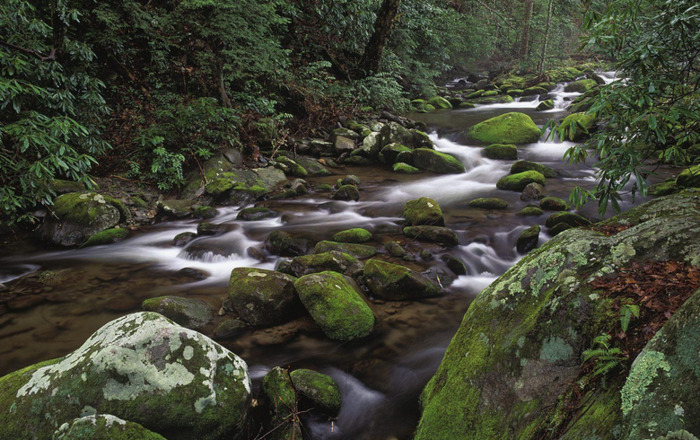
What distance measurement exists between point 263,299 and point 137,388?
193 cm

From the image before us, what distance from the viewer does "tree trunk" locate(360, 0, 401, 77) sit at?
13.5m

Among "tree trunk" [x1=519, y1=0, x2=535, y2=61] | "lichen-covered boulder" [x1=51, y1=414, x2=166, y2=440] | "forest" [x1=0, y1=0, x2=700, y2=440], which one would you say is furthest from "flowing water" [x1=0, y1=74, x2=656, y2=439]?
"tree trunk" [x1=519, y1=0, x2=535, y2=61]

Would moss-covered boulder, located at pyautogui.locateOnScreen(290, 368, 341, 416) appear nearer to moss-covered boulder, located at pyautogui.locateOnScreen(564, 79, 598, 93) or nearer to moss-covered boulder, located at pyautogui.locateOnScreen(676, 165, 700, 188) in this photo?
moss-covered boulder, located at pyautogui.locateOnScreen(676, 165, 700, 188)

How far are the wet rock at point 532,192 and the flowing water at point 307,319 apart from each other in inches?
8.5

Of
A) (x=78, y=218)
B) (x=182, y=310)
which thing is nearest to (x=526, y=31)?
(x=78, y=218)

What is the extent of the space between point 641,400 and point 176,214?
8.41 metres

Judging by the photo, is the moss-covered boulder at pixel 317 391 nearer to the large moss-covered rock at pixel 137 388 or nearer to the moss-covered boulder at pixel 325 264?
the large moss-covered rock at pixel 137 388

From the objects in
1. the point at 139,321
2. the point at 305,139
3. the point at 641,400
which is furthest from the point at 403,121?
the point at 641,400

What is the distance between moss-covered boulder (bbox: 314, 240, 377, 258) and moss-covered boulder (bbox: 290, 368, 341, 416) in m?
2.79

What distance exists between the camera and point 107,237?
6836mm

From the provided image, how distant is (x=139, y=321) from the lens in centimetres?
270

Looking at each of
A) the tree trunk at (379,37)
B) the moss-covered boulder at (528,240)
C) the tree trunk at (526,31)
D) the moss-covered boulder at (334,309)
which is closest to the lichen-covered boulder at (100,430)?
the moss-covered boulder at (334,309)

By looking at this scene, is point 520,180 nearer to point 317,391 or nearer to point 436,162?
point 436,162

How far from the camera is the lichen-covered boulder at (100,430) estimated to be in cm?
195
